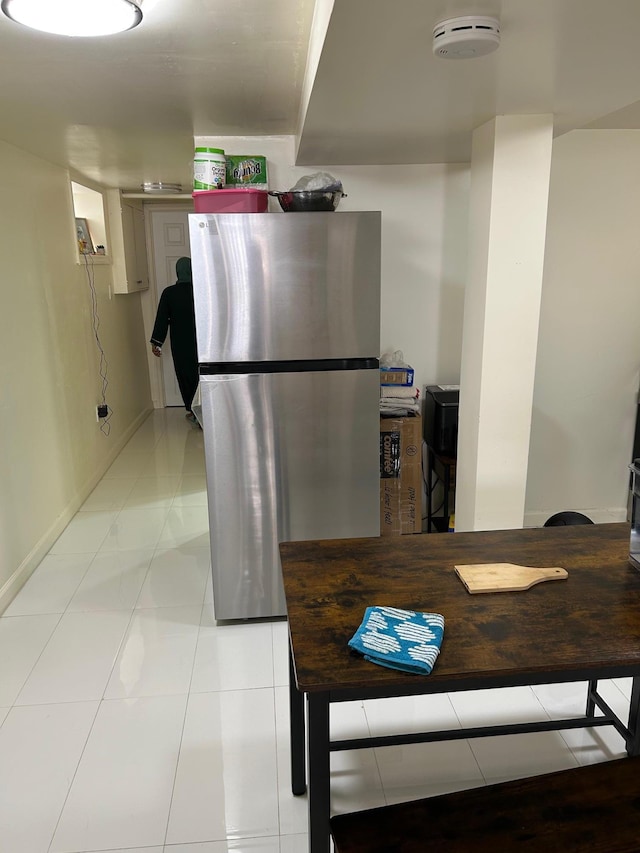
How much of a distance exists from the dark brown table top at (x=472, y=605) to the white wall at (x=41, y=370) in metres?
2.03

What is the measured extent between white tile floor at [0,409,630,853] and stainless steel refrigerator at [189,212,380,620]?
363mm

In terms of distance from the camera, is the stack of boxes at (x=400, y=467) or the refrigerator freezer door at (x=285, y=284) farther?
the stack of boxes at (x=400, y=467)

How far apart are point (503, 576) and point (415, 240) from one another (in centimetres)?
227

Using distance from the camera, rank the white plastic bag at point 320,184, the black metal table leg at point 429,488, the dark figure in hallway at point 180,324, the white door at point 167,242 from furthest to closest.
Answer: the white door at point 167,242, the dark figure in hallway at point 180,324, the black metal table leg at point 429,488, the white plastic bag at point 320,184

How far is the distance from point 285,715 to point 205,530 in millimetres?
1777

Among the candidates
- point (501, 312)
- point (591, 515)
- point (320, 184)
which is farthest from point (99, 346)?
point (591, 515)

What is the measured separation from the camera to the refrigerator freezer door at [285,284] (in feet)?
8.21

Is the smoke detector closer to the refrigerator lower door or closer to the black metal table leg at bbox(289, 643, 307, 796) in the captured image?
the refrigerator lower door

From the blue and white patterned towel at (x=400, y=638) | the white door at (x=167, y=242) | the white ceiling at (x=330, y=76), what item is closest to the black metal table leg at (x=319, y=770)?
the blue and white patterned towel at (x=400, y=638)

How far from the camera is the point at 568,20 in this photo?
1447 mm

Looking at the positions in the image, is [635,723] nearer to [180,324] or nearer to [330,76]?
[330,76]

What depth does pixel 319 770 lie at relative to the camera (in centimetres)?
135

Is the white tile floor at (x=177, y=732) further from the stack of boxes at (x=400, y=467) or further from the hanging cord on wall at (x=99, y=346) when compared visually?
the hanging cord on wall at (x=99, y=346)

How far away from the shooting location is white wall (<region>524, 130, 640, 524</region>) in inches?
133
